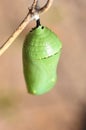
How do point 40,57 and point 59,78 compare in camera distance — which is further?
point 59,78

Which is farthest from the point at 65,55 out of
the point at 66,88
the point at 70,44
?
the point at 66,88

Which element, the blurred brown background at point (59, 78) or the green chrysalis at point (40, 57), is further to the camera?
the blurred brown background at point (59, 78)

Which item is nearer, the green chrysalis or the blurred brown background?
the green chrysalis

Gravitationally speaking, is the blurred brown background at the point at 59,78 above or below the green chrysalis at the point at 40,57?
below

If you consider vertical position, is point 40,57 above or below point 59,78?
above

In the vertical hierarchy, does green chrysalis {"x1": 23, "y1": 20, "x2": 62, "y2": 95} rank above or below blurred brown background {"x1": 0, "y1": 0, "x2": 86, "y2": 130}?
above
